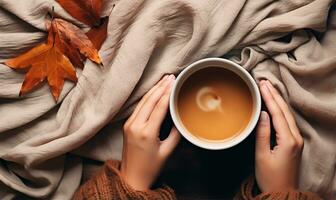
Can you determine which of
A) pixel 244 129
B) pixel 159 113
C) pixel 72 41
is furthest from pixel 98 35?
pixel 244 129

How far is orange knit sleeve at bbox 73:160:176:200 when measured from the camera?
786mm

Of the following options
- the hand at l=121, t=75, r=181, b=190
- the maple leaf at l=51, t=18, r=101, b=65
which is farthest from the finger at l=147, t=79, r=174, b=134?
the maple leaf at l=51, t=18, r=101, b=65

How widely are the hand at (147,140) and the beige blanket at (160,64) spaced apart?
0.03m

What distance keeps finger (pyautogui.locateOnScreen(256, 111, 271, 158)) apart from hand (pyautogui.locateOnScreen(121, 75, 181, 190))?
0.12 m

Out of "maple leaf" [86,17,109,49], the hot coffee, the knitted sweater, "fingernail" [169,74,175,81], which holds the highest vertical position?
"maple leaf" [86,17,109,49]

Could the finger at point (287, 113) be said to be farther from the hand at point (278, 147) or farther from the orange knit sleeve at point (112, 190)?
the orange knit sleeve at point (112, 190)

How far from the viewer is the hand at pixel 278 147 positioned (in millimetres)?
772

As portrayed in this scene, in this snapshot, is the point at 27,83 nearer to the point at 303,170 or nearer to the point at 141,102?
the point at 141,102

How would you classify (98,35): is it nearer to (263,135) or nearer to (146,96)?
(146,96)

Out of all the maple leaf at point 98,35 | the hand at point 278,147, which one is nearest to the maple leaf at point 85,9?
the maple leaf at point 98,35

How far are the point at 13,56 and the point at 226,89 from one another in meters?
0.33

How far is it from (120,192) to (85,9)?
0.91 ft

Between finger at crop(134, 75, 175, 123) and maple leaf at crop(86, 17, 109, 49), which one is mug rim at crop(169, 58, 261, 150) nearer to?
finger at crop(134, 75, 175, 123)

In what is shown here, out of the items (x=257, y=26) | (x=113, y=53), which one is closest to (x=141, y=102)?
(x=113, y=53)
